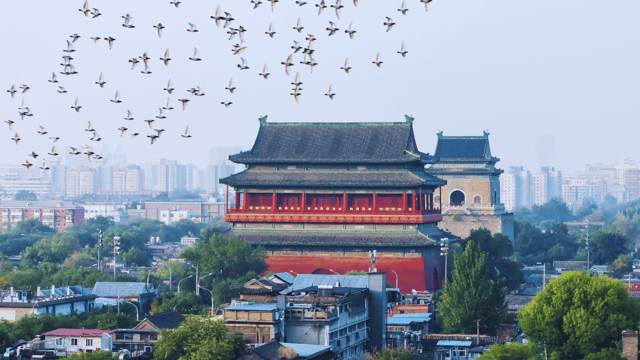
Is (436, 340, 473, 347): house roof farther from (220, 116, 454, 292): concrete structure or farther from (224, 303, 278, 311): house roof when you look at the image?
(220, 116, 454, 292): concrete structure

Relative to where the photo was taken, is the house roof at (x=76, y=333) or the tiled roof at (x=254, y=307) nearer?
the tiled roof at (x=254, y=307)

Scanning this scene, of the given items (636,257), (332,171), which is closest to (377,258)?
(332,171)

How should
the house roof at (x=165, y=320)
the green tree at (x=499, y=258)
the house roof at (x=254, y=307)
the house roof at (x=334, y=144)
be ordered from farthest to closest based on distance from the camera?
the green tree at (x=499, y=258)
the house roof at (x=334, y=144)
the house roof at (x=165, y=320)
the house roof at (x=254, y=307)

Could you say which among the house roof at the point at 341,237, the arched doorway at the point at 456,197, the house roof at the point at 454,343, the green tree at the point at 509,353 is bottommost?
the house roof at the point at 454,343

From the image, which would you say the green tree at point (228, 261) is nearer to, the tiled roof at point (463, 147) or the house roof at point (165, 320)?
the house roof at point (165, 320)

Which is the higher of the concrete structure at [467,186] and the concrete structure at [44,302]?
the concrete structure at [467,186]

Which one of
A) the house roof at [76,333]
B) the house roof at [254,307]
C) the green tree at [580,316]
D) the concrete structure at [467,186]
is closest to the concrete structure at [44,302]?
the house roof at [76,333]
